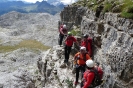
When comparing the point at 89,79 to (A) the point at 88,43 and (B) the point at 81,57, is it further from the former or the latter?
(A) the point at 88,43

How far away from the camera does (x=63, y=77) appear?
1130 inches

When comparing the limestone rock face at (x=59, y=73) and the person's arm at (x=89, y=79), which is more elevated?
the person's arm at (x=89, y=79)

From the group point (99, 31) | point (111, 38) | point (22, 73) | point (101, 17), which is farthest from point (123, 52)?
point (22, 73)

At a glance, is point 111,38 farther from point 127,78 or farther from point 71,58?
point 71,58

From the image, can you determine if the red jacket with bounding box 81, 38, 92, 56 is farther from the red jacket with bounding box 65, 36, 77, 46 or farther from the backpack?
the backpack

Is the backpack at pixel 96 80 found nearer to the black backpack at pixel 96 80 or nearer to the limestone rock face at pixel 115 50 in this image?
the black backpack at pixel 96 80

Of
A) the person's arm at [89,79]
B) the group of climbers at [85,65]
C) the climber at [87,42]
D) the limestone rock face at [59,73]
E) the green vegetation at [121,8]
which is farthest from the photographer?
the limestone rock face at [59,73]

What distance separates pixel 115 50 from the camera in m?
19.0

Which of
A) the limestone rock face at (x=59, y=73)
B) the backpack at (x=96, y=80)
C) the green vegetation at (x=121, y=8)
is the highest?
the green vegetation at (x=121, y=8)

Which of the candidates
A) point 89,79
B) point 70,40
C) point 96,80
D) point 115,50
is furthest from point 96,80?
point 70,40

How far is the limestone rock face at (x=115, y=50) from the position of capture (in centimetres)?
1741

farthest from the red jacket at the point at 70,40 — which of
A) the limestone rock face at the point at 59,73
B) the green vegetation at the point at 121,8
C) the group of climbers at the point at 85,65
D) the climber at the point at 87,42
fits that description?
the green vegetation at the point at 121,8

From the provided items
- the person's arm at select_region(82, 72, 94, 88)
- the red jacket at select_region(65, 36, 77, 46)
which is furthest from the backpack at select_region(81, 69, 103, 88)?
the red jacket at select_region(65, 36, 77, 46)

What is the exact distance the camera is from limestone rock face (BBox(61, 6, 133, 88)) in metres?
17.4
